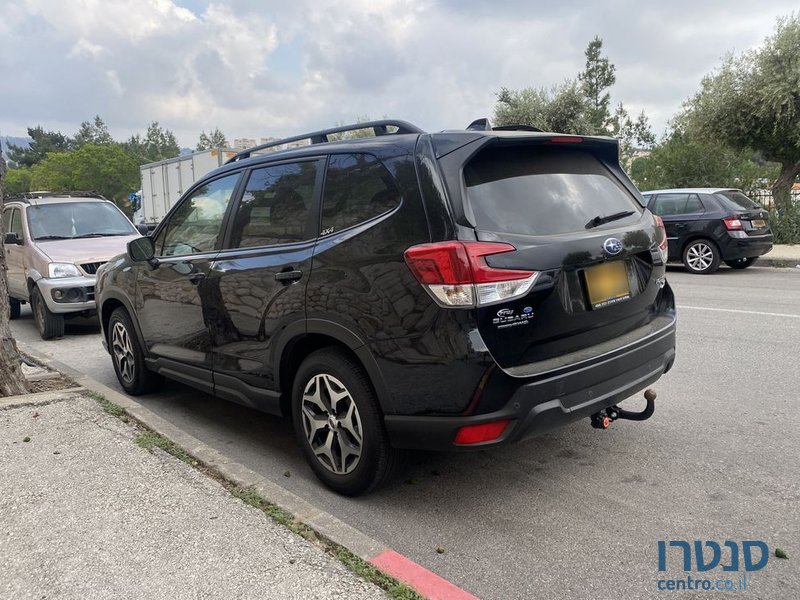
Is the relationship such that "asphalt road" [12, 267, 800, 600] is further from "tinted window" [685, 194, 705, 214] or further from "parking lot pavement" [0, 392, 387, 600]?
"tinted window" [685, 194, 705, 214]

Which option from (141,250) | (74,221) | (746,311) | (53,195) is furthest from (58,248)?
(746,311)

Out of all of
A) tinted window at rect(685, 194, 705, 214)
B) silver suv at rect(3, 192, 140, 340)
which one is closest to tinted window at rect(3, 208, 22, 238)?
silver suv at rect(3, 192, 140, 340)

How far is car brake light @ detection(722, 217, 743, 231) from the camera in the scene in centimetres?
1200

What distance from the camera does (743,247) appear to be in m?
12.0

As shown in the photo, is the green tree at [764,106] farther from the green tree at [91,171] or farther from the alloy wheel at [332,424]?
A: the green tree at [91,171]

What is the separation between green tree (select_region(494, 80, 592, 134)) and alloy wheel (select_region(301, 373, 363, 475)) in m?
30.7

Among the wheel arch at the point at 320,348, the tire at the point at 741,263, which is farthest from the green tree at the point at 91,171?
the wheel arch at the point at 320,348

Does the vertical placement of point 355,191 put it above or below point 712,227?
above

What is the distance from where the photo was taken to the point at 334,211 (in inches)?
134

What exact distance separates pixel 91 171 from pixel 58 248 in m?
63.3

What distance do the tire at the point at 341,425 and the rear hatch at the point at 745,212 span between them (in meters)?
11.2

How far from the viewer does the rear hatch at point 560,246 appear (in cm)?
283

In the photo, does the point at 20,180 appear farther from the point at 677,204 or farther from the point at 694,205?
the point at 694,205

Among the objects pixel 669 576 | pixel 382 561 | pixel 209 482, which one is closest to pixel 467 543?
pixel 382 561
